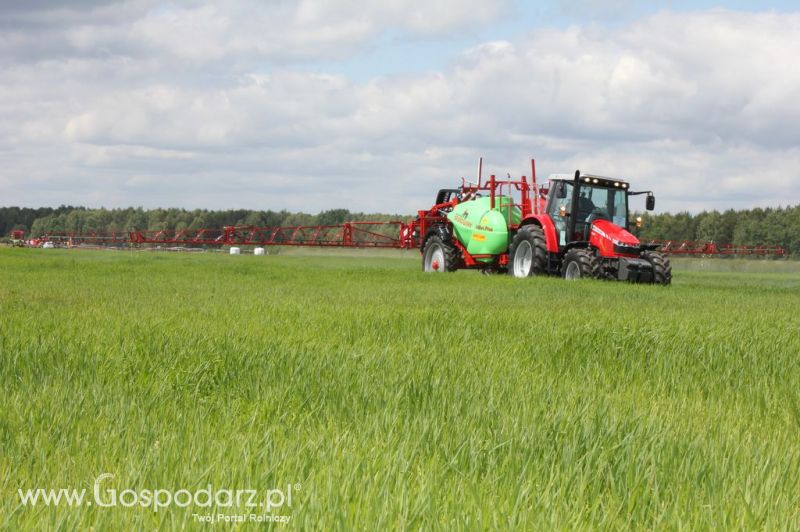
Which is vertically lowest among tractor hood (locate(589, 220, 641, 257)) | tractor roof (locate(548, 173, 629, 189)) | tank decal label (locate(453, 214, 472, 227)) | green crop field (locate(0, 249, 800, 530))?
green crop field (locate(0, 249, 800, 530))

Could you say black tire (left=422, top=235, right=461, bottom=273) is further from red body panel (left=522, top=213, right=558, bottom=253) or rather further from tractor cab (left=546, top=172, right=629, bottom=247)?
tractor cab (left=546, top=172, right=629, bottom=247)

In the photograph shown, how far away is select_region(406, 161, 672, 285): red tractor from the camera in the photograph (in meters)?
17.8

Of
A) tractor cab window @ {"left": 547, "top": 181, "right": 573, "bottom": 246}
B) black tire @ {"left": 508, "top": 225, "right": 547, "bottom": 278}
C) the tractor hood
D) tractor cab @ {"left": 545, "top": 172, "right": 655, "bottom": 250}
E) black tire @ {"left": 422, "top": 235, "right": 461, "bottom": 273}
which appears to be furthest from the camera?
black tire @ {"left": 422, "top": 235, "right": 461, "bottom": 273}

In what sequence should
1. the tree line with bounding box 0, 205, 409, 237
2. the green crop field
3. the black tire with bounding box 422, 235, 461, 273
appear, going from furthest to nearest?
the tree line with bounding box 0, 205, 409, 237
the black tire with bounding box 422, 235, 461, 273
the green crop field

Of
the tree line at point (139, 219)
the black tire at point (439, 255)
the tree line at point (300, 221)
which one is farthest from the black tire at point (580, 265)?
the tree line at point (139, 219)

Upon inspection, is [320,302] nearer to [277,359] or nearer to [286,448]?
[277,359]

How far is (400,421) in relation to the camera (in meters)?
3.57

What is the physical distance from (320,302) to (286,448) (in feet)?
24.5

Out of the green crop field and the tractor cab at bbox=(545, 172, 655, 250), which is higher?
the tractor cab at bbox=(545, 172, 655, 250)

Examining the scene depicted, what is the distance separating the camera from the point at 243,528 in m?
2.21

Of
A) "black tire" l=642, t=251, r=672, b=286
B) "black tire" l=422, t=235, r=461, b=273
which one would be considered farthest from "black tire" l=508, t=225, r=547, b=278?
"black tire" l=422, t=235, r=461, b=273

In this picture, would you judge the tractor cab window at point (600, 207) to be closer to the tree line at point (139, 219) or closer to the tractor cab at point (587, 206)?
the tractor cab at point (587, 206)

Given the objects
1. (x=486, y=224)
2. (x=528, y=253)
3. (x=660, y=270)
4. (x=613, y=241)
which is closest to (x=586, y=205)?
(x=613, y=241)

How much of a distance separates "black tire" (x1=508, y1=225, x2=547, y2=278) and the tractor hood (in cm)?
126
